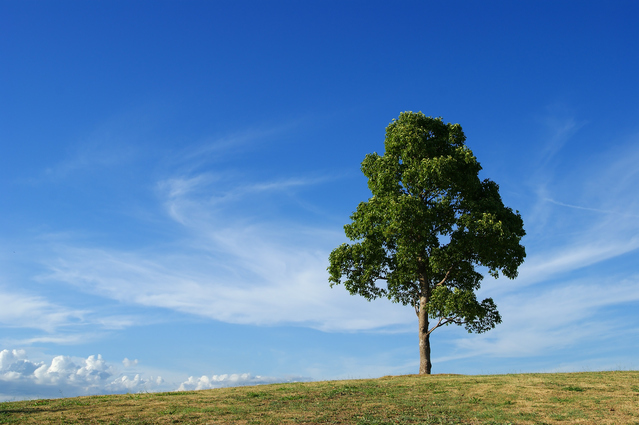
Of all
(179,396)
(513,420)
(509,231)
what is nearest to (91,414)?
(179,396)

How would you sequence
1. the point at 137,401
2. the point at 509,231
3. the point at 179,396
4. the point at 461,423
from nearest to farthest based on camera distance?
the point at 461,423 < the point at 137,401 < the point at 179,396 < the point at 509,231

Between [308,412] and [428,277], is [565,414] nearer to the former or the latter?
[308,412]

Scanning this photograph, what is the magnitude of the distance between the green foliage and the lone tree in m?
0.07

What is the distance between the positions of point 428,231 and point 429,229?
0.21m

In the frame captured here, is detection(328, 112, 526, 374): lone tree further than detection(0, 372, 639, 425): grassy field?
Yes

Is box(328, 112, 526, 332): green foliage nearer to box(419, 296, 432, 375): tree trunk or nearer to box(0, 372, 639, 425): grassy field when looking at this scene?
box(419, 296, 432, 375): tree trunk

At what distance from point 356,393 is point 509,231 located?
50.9 ft

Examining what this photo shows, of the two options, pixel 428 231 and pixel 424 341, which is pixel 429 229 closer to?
pixel 428 231

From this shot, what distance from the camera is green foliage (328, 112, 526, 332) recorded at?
31.0 meters

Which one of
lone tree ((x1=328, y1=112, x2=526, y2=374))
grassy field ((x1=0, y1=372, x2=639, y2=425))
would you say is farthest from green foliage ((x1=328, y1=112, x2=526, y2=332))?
grassy field ((x1=0, y1=372, x2=639, y2=425))

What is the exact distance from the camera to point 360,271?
33938 millimetres

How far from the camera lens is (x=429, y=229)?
32.0 metres

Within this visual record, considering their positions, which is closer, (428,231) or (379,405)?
(379,405)

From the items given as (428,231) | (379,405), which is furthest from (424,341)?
(379,405)
